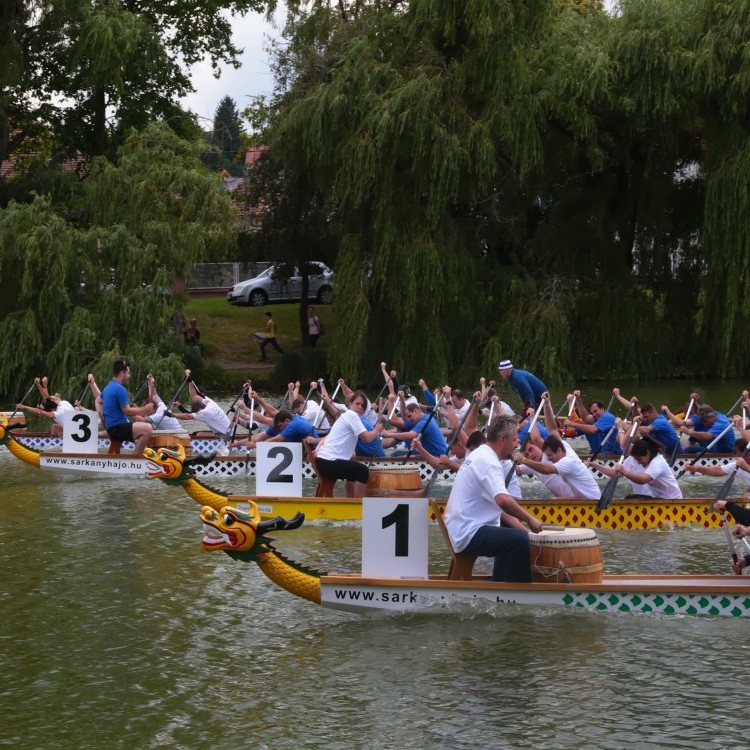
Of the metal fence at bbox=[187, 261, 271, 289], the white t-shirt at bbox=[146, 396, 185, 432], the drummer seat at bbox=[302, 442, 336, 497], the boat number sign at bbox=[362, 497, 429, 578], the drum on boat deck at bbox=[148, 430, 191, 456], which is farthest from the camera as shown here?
the metal fence at bbox=[187, 261, 271, 289]

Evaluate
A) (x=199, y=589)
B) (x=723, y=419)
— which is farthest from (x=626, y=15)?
(x=199, y=589)

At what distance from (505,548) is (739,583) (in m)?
1.95

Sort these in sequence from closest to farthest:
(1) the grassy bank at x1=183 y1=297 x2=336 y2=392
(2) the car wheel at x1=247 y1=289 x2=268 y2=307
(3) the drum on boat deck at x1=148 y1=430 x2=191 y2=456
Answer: (3) the drum on boat deck at x1=148 y1=430 x2=191 y2=456 → (1) the grassy bank at x1=183 y1=297 x2=336 y2=392 → (2) the car wheel at x1=247 y1=289 x2=268 y2=307

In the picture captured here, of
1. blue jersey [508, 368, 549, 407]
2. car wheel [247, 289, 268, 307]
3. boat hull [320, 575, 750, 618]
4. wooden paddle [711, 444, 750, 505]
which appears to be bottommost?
boat hull [320, 575, 750, 618]

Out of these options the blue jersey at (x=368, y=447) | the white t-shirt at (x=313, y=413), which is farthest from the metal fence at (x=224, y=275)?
the blue jersey at (x=368, y=447)

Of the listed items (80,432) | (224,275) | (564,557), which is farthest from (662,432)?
(224,275)

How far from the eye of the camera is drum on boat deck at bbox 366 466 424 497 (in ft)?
47.1

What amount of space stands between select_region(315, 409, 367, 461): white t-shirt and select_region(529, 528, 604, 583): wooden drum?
4.88 m

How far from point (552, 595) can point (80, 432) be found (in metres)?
11.1

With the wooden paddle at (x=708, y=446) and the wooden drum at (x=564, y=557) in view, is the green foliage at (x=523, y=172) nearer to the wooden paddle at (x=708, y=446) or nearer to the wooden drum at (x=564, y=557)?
the wooden paddle at (x=708, y=446)

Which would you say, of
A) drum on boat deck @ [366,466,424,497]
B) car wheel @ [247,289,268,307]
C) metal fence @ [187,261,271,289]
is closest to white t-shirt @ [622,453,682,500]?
drum on boat deck @ [366,466,424,497]

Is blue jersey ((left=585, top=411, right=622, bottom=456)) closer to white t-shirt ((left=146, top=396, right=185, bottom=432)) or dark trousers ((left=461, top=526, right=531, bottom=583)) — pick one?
white t-shirt ((left=146, top=396, right=185, bottom=432))

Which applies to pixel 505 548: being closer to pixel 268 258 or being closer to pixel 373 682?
pixel 373 682

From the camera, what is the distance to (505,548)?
10211 millimetres
